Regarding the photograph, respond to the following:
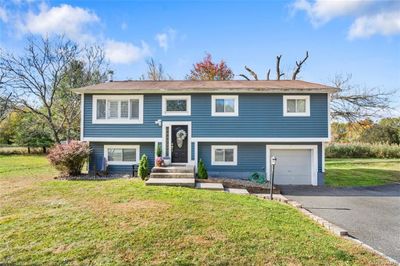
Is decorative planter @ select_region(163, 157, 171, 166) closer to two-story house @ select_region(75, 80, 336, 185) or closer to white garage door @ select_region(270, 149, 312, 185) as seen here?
two-story house @ select_region(75, 80, 336, 185)

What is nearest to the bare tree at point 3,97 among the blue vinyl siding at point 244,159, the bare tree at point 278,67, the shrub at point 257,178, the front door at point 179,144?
the front door at point 179,144

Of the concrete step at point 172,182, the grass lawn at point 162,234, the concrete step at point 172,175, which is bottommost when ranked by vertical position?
the grass lawn at point 162,234

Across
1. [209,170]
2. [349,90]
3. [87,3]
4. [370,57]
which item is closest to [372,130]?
[349,90]

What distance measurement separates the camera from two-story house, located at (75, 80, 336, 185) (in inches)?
558

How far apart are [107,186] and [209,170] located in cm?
574

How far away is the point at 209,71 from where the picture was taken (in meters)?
33.9

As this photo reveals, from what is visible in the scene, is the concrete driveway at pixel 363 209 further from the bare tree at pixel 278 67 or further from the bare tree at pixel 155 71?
the bare tree at pixel 155 71

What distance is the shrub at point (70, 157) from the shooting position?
13.2 meters

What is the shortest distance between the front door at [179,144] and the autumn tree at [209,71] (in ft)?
66.1

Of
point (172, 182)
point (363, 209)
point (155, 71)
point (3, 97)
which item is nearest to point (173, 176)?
point (172, 182)

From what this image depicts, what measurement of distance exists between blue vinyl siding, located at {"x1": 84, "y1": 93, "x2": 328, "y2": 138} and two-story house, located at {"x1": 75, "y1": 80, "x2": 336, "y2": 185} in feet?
0.16

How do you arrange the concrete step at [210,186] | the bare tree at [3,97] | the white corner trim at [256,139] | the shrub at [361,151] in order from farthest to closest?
1. the shrub at [361,151]
2. the bare tree at [3,97]
3. the white corner trim at [256,139]
4. the concrete step at [210,186]

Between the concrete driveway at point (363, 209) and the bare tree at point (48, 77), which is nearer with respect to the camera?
the concrete driveway at point (363, 209)

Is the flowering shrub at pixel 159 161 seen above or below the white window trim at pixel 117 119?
below
